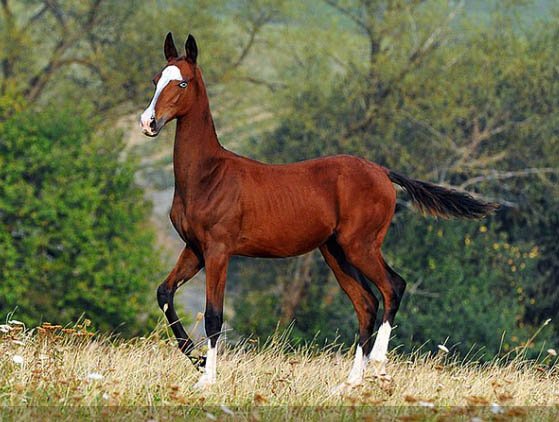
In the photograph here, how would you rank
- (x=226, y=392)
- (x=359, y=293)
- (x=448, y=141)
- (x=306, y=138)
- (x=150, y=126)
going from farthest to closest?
1. (x=306, y=138)
2. (x=448, y=141)
3. (x=359, y=293)
4. (x=150, y=126)
5. (x=226, y=392)

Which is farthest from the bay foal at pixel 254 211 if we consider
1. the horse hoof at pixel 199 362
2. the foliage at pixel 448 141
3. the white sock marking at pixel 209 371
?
the foliage at pixel 448 141

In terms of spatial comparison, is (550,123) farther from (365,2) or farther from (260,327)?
(260,327)

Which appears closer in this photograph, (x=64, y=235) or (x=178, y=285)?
(x=178, y=285)

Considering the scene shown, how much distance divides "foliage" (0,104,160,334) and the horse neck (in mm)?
16928

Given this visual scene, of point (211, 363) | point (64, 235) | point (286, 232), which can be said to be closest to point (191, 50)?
point (286, 232)

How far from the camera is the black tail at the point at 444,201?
364 inches

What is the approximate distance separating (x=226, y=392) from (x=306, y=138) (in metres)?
23.1

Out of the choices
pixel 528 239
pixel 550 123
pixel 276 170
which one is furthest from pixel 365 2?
pixel 276 170

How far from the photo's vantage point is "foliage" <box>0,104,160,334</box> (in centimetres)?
2495

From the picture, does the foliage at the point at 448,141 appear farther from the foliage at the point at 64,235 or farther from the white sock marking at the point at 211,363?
the white sock marking at the point at 211,363

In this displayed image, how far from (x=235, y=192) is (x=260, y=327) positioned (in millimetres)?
20044

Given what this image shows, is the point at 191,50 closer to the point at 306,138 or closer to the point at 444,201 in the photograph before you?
the point at 444,201

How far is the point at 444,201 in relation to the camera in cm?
927

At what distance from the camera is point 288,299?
2920 centimetres
